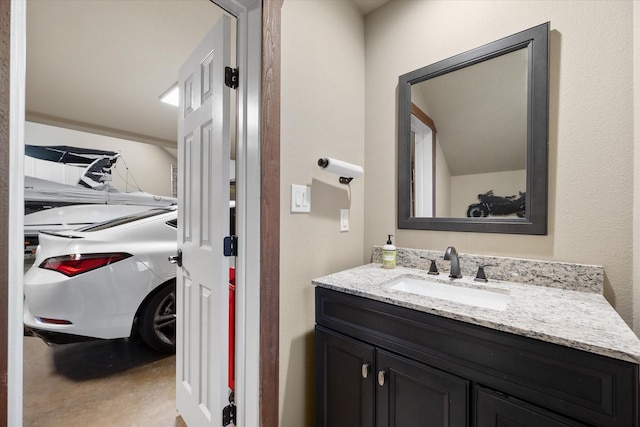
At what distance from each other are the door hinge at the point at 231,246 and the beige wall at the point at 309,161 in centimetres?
21

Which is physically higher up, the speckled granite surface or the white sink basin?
the speckled granite surface

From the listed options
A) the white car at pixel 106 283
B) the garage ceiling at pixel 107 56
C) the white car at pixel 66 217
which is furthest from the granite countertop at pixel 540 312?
the white car at pixel 66 217

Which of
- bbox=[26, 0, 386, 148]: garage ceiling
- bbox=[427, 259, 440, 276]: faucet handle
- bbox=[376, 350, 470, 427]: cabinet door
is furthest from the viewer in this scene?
bbox=[26, 0, 386, 148]: garage ceiling

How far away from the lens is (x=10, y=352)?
64cm

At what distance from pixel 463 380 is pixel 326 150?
1134 mm

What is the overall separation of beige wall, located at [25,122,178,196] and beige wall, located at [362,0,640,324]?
14.6ft

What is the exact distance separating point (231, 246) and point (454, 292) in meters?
1.05

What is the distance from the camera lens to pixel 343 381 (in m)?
1.16

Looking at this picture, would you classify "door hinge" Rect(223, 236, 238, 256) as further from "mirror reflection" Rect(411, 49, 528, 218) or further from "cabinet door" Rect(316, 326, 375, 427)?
"mirror reflection" Rect(411, 49, 528, 218)

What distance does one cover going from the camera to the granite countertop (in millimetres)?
683

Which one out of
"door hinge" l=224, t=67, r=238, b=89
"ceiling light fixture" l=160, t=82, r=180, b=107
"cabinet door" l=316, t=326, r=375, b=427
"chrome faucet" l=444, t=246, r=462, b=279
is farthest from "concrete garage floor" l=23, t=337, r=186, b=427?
"ceiling light fixture" l=160, t=82, r=180, b=107

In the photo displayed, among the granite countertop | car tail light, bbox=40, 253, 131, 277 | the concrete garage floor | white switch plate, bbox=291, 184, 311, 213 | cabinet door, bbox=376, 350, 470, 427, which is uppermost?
white switch plate, bbox=291, 184, 311, 213

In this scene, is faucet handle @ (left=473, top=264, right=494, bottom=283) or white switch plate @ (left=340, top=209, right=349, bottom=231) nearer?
faucet handle @ (left=473, top=264, right=494, bottom=283)

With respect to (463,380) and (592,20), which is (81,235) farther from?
(592,20)
